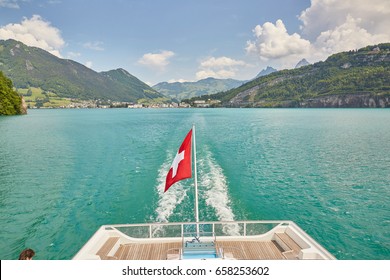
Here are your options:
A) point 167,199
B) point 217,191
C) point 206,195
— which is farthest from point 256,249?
point 217,191

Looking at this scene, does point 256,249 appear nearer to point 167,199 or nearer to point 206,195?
point 167,199

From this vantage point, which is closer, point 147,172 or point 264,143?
point 147,172

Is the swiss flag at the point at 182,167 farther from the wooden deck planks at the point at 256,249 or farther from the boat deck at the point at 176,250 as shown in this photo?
the wooden deck planks at the point at 256,249

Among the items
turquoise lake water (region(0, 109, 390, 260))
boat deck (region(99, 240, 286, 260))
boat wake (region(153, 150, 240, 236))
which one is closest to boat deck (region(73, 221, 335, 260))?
boat deck (region(99, 240, 286, 260))

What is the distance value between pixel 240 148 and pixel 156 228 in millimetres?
28849

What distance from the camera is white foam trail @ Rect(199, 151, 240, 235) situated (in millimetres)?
16281

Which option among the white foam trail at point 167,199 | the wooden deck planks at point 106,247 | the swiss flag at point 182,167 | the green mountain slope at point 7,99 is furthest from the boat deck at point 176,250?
the green mountain slope at point 7,99

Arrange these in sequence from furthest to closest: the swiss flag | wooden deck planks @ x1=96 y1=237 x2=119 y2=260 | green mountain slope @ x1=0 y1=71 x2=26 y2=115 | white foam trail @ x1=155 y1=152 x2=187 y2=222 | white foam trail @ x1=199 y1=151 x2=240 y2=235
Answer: green mountain slope @ x1=0 y1=71 x2=26 y2=115
white foam trail @ x1=155 y1=152 x2=187 y2=222
white foam trail @ x1=199 y1=151 x2=240 y2=235
the swiss flag
wooden deck planks @ x1=96 y1=237 x2=119 y2=260

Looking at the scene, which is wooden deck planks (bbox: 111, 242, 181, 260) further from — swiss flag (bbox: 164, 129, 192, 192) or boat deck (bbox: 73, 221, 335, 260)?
swiss flag (bbox: 164, 129, 192, 192)

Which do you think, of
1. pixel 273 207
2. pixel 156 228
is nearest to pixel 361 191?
pixel 273 207
